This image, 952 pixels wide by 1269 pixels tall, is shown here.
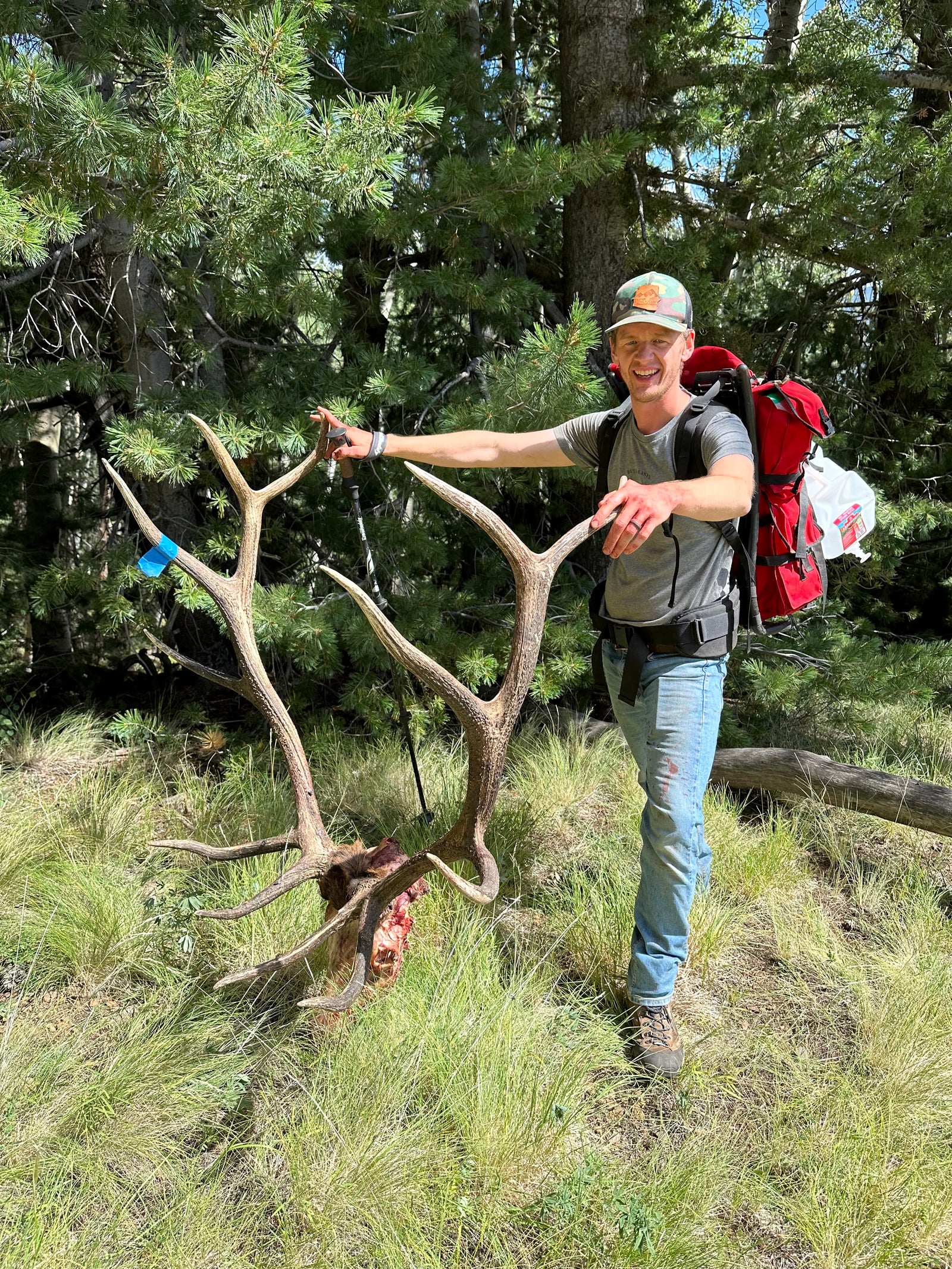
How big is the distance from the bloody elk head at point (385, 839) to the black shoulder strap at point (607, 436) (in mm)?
600

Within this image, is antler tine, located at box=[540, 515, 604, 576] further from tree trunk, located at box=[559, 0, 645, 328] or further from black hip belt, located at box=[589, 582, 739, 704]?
tree trunk, located at box=[559, 0, 645, 328]

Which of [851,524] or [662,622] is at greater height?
[851,524]

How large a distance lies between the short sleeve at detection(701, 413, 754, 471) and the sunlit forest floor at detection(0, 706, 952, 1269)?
64.9 inches

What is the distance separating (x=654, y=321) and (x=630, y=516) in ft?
2.61

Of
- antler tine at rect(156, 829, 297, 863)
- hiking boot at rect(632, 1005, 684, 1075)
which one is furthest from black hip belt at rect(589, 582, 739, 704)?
antler tine at rect(156, 829, 297, 863)

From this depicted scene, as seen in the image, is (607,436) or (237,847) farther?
(607,436)

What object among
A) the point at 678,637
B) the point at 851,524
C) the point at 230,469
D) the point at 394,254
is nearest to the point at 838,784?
the point at 851,524

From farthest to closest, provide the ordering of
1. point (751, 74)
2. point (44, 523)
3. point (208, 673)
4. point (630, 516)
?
point (44, 523) → point (751, 74) → point (208, 673) → point (630, 516)

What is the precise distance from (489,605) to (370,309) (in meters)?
1.84

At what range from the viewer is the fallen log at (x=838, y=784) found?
12.9 ft

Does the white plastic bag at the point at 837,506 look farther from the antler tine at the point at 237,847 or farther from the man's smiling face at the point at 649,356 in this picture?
the antler tine at the point at 237,847

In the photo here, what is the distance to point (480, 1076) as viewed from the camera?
8.16 feet

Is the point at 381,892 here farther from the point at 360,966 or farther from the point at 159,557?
the point at 159,557

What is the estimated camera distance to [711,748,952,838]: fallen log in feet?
12.9
